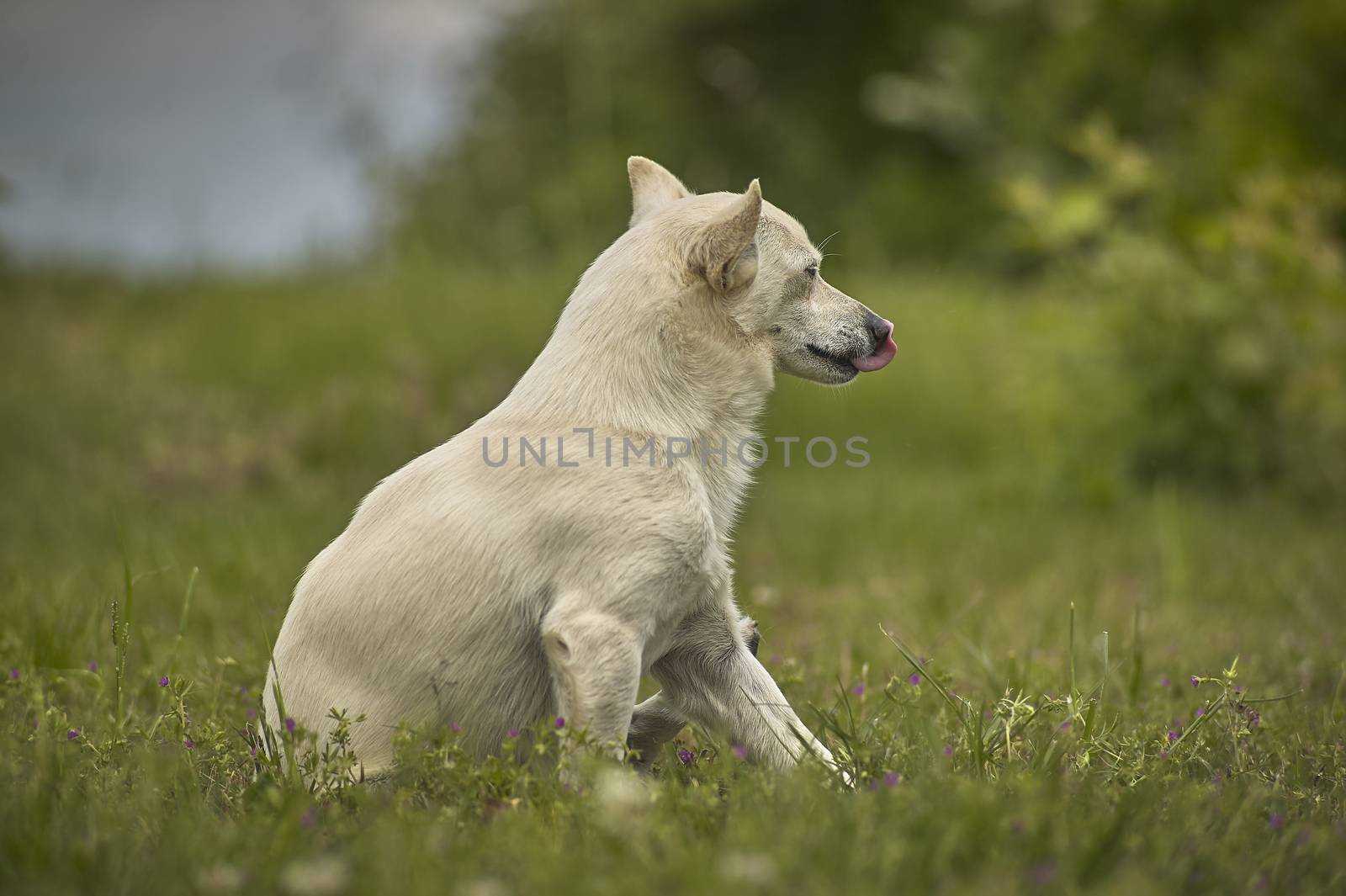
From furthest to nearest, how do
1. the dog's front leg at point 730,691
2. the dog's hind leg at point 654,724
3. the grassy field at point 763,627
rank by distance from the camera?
the dog's hind leg at point 654,724 < the dog's front leg at point 730,691 < the grassy field at point 763,627

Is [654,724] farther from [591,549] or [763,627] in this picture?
[763,627]

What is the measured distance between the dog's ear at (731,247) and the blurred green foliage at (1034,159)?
188 inches

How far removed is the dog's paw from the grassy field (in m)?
0.26

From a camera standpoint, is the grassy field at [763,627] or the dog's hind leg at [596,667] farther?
the dog's hind leg at [596,667]

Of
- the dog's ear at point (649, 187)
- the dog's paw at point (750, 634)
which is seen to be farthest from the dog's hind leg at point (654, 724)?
the dog's ear at point (649, 187)

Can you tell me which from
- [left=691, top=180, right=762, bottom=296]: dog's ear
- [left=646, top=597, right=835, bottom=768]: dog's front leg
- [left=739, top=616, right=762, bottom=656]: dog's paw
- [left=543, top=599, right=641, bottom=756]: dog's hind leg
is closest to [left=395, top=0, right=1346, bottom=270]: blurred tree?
[left=691, top=180, right=762, bottom=296]: dog's ear

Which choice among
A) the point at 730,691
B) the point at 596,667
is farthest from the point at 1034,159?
the point at 596,667

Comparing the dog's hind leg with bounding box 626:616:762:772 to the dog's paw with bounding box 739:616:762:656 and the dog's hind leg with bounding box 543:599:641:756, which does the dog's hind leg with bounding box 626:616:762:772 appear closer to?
the dog's paw with bounding box 739:616:762:656

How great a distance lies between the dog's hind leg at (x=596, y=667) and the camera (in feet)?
8.18

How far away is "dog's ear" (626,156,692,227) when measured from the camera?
3.29 m

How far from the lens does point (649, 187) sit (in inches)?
131

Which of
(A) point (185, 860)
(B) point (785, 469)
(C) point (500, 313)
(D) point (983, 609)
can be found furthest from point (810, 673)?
(C) point (500, 313)

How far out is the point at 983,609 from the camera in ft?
16.3

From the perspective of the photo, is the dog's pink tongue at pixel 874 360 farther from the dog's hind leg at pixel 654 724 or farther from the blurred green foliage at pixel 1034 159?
the blurred green foliage at pixel 1034 159
